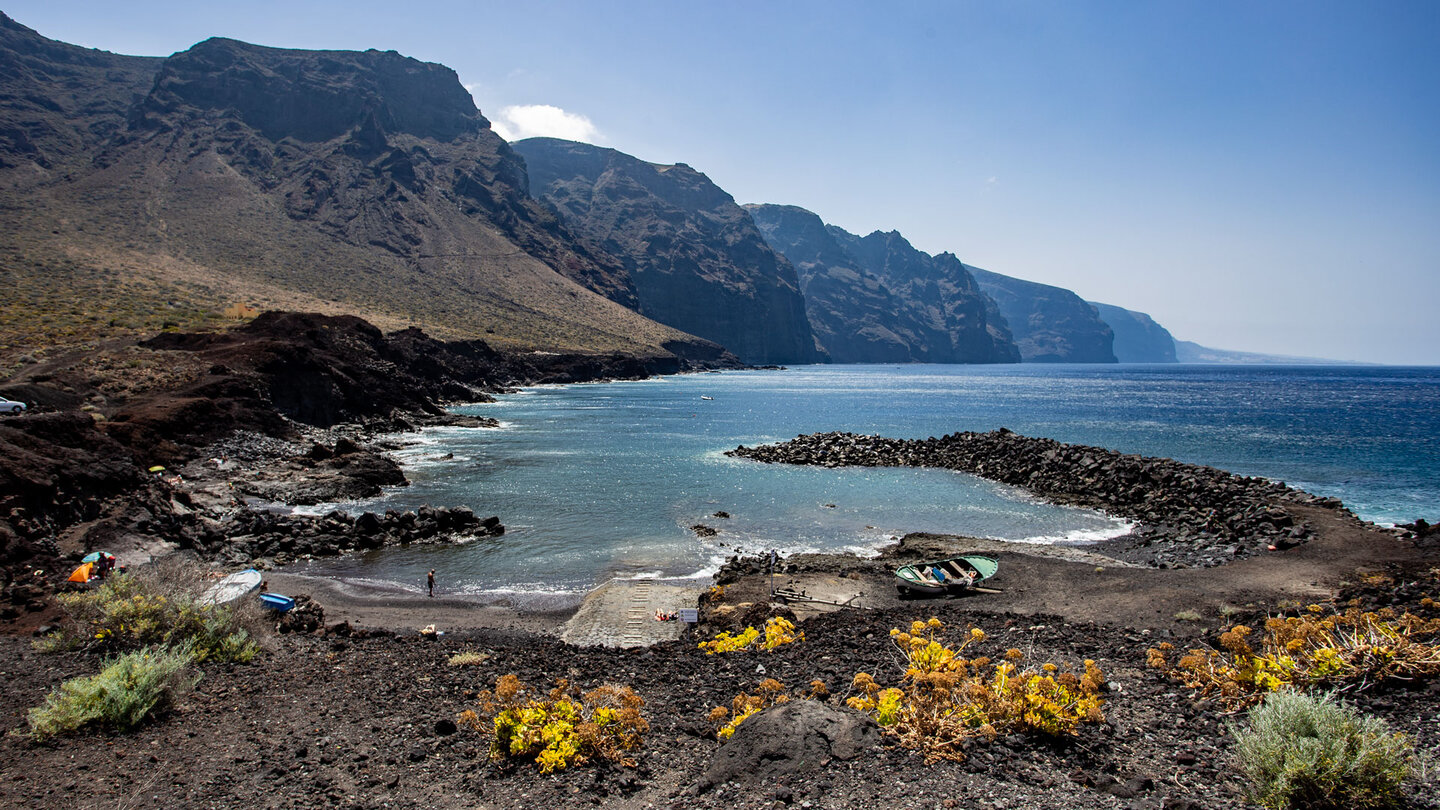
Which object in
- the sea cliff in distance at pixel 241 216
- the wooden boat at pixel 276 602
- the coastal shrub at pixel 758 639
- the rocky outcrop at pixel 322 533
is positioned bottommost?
the rocky outcrop at pixel 322 533

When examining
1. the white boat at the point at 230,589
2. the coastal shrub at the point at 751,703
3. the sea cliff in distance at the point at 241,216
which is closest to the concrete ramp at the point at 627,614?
the coastal shrub at the point at 751,703

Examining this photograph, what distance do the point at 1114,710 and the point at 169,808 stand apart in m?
11.5

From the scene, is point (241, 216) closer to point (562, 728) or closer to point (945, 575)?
point (945, 575)

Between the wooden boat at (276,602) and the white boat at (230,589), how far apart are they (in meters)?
0.37

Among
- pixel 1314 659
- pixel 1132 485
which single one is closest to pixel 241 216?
pixel 1132 485

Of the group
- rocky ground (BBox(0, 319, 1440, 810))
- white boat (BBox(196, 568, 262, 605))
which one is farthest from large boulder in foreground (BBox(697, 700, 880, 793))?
white boat (BBox(196, 568, 262, 605))

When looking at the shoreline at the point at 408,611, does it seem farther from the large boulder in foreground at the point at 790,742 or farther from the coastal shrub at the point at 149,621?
the large boulder in foreground at the point at 790,742

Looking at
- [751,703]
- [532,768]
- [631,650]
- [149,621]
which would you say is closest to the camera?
[532,768]

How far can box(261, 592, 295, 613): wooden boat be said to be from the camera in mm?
15333

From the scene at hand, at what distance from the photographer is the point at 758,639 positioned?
536 inches

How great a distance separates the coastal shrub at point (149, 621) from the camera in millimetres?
11062

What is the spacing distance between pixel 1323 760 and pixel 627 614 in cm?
1405

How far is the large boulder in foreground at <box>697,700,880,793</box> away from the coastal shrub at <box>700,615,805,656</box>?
4.68m

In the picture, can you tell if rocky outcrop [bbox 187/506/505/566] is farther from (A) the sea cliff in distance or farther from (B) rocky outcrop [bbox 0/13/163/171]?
(B) rocky outcrop [bbox 0/13/163/171]
